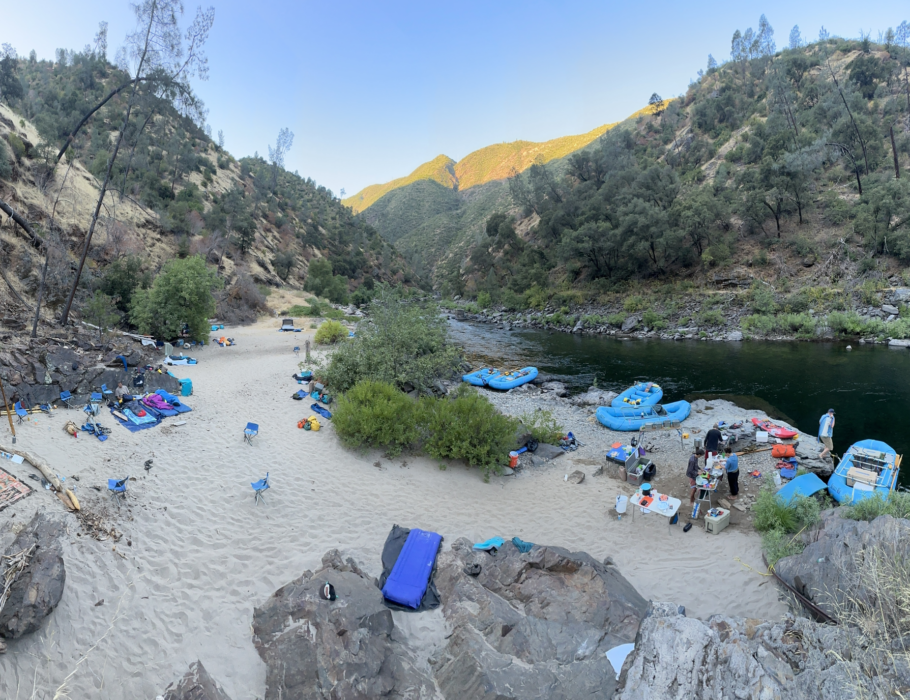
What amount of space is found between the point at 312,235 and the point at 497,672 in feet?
176

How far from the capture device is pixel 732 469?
359 inches

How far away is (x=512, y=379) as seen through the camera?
18875mm

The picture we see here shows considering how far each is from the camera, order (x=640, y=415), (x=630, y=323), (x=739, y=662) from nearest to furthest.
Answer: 1. (x=739, y=662)
2. (x=640, y=415)
3. (x=630, y=323)

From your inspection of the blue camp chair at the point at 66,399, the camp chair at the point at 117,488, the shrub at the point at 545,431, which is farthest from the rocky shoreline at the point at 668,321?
the camp chair at the point at 117,488

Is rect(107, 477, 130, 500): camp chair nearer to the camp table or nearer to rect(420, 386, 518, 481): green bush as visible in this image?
rect(420, 386, 518, 481): green bush

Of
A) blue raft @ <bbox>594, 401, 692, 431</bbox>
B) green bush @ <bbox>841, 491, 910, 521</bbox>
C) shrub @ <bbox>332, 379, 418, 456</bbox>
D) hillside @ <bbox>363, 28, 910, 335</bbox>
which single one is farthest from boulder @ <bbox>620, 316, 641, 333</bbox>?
green bush @ <bbox>841, 491, 910, 521</bbox>

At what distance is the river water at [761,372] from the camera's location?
13.9 meters

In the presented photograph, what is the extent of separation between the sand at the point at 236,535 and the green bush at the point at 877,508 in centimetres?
146

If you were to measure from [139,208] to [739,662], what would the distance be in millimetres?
36127

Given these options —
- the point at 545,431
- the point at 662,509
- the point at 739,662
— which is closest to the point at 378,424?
the point at 545,431

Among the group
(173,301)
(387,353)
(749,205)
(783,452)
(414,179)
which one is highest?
(414,179)

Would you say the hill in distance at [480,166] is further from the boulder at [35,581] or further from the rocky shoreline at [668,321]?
the boulder at [35,581]

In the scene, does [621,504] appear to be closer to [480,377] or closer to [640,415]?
[640,415]

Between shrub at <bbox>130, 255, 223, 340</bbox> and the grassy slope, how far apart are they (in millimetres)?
147742
